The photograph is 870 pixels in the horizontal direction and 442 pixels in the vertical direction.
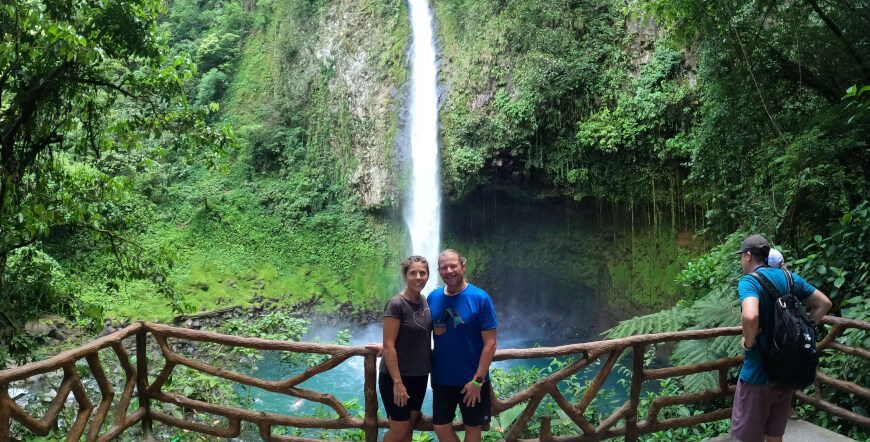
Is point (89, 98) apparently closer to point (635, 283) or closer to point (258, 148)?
point (635, 283)

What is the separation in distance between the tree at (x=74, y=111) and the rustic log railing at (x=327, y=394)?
1.45m

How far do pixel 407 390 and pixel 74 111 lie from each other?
4.04 meters

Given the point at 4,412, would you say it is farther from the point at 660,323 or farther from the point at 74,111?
the point at 660,323

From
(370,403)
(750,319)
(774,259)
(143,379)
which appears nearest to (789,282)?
(774,259)

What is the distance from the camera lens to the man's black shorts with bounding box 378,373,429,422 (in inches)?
117

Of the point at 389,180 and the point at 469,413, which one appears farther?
the point at 389,180

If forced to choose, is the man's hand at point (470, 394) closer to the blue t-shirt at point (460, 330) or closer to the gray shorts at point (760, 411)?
the blue t-shirt at point (460, 330)

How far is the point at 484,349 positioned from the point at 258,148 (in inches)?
696

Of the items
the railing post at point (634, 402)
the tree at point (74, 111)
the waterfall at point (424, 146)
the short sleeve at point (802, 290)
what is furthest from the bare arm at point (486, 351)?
the waterfall at point (424, 146)

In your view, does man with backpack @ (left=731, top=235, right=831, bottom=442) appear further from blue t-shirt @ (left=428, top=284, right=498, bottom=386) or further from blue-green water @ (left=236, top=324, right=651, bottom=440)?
blue-green water @ (left=236, top=324, right=651, bottom=440)

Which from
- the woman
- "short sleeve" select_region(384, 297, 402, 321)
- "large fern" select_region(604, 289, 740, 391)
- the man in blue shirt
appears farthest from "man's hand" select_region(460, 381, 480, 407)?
"large fern" select_region(604, 289, 740, 391)

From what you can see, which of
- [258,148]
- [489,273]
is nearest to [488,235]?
[489,273]

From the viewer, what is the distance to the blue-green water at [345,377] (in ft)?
30.0

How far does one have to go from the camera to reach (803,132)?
5.55 m
